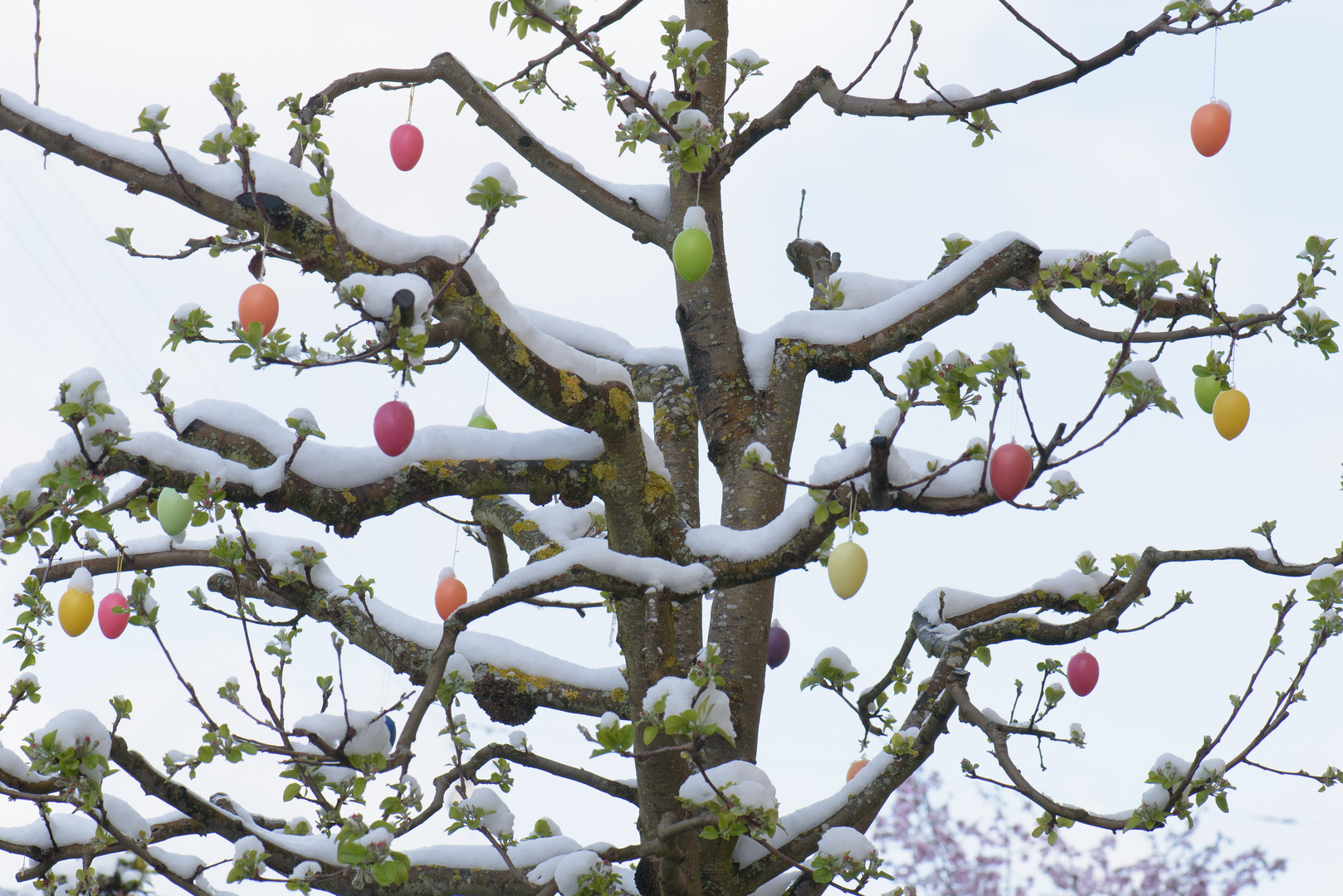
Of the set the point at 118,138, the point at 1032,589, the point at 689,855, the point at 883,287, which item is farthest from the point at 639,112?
the point at 689,855

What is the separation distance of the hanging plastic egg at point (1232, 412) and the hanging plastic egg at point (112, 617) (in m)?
2.88

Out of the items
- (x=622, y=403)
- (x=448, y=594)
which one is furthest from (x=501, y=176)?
(x=448, y=594)

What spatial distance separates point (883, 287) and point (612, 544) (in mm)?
1858

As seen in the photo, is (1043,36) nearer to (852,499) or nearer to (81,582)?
(852,499)

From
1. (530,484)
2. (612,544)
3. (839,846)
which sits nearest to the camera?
(839,846)

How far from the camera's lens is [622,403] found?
291cm

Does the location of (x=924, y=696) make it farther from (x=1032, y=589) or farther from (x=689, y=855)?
(x=689, y=855)

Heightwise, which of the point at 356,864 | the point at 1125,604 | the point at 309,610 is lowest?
the point at 356,864

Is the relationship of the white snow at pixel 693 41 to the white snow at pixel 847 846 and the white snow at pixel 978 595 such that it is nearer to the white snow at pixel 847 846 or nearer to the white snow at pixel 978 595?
the white snow at pixel 978 595

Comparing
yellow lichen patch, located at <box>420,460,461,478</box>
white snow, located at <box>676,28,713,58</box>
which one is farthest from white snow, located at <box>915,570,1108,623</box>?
white snow, located at <box>676,28,713,58</box>

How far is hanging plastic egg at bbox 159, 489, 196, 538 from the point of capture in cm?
250

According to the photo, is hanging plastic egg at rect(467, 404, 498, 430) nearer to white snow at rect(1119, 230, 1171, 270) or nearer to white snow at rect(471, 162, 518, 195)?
white snow at rect(471, 162, 518, 195)

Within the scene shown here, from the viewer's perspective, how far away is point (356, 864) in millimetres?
2287

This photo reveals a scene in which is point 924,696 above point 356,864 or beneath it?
above
